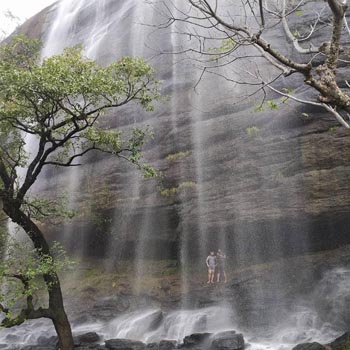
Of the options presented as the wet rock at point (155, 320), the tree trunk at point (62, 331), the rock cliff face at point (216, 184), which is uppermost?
the rock cliff face at point (216, 184)

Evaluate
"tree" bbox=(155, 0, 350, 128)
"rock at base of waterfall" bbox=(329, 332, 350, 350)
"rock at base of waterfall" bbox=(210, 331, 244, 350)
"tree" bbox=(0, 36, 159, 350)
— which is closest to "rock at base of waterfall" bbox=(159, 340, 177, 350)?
"rock at base of waterfall" bbox=(210, 331, 244, 350)

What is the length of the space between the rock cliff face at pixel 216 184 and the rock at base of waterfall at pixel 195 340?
15.8ft

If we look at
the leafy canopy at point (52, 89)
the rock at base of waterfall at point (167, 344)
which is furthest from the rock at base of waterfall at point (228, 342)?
the leafy canopy at point (52, 89)

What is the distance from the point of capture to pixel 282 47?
1848cm

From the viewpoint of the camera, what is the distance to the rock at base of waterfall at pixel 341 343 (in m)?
10.0

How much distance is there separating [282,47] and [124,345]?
567 inches

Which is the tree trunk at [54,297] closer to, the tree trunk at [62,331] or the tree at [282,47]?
the tree trunk at [62,331]

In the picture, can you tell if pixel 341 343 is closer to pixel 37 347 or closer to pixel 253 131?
pixel 253 131

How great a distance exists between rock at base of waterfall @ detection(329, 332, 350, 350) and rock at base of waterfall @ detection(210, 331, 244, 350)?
2548 mm

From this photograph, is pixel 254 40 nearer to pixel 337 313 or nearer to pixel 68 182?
pixel 337 313

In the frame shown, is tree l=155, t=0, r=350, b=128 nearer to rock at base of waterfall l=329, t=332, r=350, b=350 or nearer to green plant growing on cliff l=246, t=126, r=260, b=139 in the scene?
green plant growing on cliff l=246, t=126, r=260, b=139

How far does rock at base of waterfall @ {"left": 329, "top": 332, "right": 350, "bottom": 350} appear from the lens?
32.9 ft

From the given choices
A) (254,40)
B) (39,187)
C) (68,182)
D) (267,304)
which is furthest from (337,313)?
(39,187)

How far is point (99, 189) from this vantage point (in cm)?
1938
